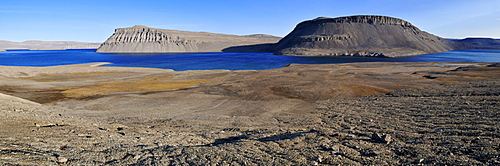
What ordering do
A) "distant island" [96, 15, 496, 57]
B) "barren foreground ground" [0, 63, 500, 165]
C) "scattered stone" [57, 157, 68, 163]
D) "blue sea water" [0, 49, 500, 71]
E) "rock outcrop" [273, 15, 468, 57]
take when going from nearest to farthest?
"scattered stone" [57, 157, 68, 163]
"barren foreground ground" [0, 63, 500, 165]
"blue sea water" [0, 49, 500, 71]
"rock outcrop" [273, 15, 468, 57]
"distant island" [96, 15, 496, 57]

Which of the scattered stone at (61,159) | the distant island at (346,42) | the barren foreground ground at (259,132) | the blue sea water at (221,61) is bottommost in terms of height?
the barren foreground ground at (259,132)

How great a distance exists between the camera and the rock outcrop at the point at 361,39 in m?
130

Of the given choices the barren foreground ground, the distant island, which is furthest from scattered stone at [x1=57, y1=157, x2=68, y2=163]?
the distant island

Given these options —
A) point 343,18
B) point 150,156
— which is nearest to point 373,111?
point 150,156

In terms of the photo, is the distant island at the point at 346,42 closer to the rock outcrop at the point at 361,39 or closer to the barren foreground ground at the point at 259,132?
the rock outcrop at the point at 361,39

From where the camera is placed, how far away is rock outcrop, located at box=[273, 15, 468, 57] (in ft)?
428

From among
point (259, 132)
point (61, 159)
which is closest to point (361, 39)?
point (259, 132)

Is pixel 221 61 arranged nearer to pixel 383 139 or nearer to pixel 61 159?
pixel 383 139

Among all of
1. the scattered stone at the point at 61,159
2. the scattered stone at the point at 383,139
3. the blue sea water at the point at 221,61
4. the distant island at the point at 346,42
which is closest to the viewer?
the scattered stone at the point at 61,159

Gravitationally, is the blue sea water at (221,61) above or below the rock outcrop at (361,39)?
below

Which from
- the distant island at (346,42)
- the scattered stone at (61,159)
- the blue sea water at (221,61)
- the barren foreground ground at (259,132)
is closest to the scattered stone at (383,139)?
the barren foreground ground at (259,132)

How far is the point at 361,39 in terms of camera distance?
152750 mm

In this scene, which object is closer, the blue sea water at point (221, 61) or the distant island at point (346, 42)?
the blue sea water at point (221, 61)

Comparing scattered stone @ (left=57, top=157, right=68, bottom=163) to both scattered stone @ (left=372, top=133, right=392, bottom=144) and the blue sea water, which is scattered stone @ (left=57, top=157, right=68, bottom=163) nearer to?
scattered stone @ (left=372, top=133, right=392, bottom=144)
